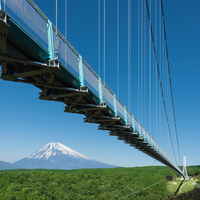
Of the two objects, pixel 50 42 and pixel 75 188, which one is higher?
pixel 50 42

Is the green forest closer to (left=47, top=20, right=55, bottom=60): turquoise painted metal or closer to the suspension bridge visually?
the suspension bridge

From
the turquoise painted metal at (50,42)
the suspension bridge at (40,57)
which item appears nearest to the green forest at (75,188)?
the suspension bridge at (40,57)

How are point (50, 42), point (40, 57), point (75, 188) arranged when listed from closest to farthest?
point (40, 57) → point (50, 42) → point (75, 188)

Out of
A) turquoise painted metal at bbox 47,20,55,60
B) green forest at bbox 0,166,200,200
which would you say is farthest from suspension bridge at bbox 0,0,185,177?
green forest at bbox 0,166,200,200

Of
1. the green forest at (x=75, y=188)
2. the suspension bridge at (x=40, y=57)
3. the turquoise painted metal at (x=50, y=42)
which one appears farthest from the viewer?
the green forest at (x=75, y=188)

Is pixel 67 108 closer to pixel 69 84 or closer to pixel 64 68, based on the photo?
pixel 69 84

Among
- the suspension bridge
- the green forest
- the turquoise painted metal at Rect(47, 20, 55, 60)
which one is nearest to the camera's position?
the suspension bridge

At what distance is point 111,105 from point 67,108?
115 inches

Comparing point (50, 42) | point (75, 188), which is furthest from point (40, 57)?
point (75, 188)

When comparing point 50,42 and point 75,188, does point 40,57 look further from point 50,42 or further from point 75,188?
point 75,188

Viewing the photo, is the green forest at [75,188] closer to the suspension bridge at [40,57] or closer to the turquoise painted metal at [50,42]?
the suspension bridge at [40,57]

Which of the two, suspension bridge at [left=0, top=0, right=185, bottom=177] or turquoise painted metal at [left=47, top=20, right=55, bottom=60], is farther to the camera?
turquoise painted metal at [left=47, top=20, right=55, bottom=60]

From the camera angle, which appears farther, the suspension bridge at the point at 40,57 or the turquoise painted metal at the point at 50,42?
the turquoise painted metal at the point at 50,42

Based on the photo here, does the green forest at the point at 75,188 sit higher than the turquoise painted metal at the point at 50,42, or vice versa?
the turquoise painted metal at the point at 50,42
